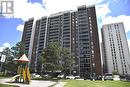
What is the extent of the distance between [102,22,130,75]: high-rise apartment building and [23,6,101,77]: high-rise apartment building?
4222 cm

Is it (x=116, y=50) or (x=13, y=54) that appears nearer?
(x=13, y=54)

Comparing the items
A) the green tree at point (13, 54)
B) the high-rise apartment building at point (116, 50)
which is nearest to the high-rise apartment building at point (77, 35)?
the green tree at point (13, 54)

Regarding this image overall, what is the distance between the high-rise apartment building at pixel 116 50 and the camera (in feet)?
391

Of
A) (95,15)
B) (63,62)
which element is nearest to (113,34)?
(95,15)

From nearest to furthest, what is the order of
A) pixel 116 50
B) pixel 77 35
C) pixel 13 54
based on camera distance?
pixel 13 54 → pixel 77 35 → pixel 116 50

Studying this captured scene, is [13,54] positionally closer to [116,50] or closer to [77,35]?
[77,35]

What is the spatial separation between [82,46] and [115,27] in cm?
5567

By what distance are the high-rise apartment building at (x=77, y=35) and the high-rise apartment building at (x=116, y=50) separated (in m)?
42.2

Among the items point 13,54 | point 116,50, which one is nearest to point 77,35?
point 116,50

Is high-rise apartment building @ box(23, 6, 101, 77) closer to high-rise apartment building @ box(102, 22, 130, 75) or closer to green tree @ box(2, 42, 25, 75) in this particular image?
green tree @ box(2, 42, 25, 75)

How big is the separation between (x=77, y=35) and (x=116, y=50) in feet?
151

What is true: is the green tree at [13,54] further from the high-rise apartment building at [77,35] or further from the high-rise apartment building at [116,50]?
the high-rise apartment building at [116,50]

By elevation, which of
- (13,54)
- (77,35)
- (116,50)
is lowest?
(13,54)

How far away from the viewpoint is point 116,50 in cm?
12262
